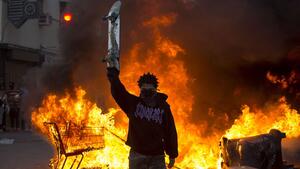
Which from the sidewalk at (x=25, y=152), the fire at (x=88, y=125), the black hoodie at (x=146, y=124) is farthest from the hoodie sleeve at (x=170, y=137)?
the sidewalk at (x=25, y=152)

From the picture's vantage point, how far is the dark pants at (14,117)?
1716cm

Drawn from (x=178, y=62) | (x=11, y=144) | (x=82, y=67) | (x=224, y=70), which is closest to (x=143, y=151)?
(x=178, y=62)

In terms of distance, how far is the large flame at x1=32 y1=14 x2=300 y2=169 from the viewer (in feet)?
30.2

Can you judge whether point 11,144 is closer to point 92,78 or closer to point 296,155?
point 92,78

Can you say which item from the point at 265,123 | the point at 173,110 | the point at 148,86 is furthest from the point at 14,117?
the point at 148,86

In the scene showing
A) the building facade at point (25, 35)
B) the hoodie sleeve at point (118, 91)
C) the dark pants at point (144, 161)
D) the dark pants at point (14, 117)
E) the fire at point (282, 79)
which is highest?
the building facade at point (25, 35)

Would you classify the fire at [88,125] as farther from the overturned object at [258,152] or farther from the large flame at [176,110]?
the overturned object at [258,152]

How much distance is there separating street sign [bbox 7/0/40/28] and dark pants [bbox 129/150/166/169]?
58.3 ft

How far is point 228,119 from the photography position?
10672 millimetres

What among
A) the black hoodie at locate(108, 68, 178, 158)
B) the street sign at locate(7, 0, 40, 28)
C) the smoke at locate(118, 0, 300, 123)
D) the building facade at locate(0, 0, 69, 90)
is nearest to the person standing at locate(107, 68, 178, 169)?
the black hoodie at locate(108, 68, 178, 158)

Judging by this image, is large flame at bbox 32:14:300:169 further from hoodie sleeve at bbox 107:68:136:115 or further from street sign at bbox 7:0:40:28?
street sign at bbox 7:0:40:28

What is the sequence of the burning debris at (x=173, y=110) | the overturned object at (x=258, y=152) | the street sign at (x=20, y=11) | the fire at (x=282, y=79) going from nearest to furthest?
the overturned object at (x=258, y=152)
the burning debris at (x=173, y=110)
the fire at (x=282, y=79)
the street sign at (x=20, y=11)

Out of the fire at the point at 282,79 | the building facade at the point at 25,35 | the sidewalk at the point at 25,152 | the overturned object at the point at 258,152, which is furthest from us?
the building facade at the point at 25,35

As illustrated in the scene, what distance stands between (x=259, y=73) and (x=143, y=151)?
647 centimetres
